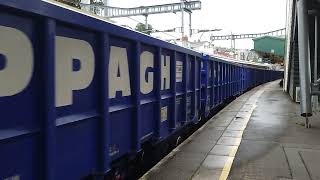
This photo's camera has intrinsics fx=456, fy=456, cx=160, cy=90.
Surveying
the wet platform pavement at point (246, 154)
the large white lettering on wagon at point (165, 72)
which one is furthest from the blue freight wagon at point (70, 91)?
the wet platform pavement at point (246, 154)

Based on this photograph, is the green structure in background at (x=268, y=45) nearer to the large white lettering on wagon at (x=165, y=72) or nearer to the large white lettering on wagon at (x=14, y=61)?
the large white lettering on wagon at (x=165, y=72)

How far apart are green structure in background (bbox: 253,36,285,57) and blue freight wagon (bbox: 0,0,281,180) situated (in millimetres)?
95593

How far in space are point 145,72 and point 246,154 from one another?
312 centimetres

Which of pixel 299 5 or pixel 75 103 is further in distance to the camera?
pixel 299 5

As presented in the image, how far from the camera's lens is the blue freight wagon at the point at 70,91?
345cm

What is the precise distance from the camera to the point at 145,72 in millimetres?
6699

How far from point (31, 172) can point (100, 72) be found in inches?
60.1

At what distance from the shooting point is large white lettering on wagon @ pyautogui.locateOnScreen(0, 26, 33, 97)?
132 inches

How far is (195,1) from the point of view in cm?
5100

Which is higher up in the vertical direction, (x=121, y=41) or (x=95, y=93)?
(x=121, y=41)

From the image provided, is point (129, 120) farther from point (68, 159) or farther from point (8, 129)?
point (8, 129)

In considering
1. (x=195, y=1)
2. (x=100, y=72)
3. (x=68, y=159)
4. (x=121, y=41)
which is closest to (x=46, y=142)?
(x=68, y=159)

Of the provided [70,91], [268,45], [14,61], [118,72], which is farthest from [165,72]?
[268,45]

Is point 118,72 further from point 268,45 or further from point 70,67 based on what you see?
point 268,45
